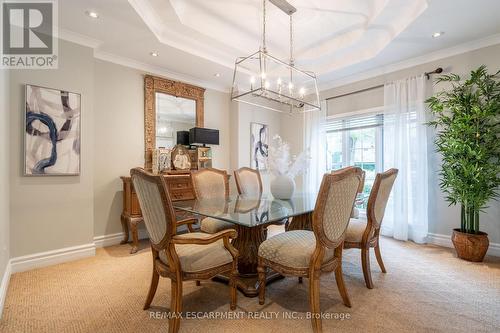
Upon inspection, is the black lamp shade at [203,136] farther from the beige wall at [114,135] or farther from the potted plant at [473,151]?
the potted plant at [473,151]

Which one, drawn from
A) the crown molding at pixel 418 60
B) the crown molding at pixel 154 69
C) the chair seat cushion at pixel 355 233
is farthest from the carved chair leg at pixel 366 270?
the crown molding at pixel 154 69

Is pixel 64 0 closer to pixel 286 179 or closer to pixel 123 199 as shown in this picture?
pixel 123 199

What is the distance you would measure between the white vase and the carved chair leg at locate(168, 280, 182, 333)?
152cm

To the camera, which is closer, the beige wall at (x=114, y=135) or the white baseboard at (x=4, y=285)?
the white baseboard at (x=4, y=285)

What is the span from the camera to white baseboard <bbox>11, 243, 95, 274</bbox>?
2.57 meters

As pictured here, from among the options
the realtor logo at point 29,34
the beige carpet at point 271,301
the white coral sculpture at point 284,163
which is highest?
the realtor logo at point 29,34

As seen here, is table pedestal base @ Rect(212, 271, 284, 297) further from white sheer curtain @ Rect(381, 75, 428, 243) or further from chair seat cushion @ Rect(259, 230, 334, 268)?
white sheer curtain @ Rect(381, 75, 428, 243)

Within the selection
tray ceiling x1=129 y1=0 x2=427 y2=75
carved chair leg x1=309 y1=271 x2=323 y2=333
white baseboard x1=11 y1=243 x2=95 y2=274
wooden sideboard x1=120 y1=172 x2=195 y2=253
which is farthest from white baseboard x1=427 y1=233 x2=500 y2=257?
white baseboard x1=11 y1=243 x2=95 y2=274

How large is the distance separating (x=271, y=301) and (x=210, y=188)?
4.76ft

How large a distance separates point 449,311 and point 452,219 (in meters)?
1.99

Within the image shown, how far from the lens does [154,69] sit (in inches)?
150

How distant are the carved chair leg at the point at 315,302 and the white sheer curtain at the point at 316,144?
3.21 m

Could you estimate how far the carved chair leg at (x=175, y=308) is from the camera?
155 centimetres

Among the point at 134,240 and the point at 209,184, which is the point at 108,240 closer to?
the point at 134,240
